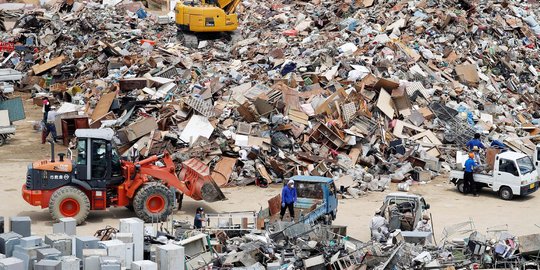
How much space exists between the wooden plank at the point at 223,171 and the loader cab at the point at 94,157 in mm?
3948

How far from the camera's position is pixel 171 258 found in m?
14.3

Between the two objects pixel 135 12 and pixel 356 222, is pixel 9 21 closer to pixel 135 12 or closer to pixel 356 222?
pixel 135 12

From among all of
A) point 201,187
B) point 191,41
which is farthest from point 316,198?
point 191,41

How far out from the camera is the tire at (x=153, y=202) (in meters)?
18.8

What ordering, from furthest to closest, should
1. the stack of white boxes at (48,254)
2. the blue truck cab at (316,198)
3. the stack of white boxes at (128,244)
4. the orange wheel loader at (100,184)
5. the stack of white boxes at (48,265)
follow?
the blue truck cab at (316,198) < the orange wheel loader at (100,184) < the stack of white boxes at (128,244) < the stack of white boxes at (48,254) < the stack of white boxes at (48,265)

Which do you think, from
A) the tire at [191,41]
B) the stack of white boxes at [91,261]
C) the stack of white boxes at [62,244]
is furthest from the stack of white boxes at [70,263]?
the tire at [191,41]

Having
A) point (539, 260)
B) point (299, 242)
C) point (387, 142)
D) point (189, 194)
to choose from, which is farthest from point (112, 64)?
point (539, 260)

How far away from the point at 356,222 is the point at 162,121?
6.41 meters

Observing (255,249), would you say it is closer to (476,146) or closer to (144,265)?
(144,265)

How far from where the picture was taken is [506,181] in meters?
21.8

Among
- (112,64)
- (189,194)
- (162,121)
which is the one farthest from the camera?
(112,64)

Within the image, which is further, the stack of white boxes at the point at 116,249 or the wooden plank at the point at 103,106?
the wooden plank at the point at 103,106

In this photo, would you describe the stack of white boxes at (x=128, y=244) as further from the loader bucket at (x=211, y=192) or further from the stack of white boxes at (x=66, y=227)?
the loader bucket at (x=211, y=192)

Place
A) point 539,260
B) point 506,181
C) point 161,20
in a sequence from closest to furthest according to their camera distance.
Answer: point 539,260 < point 506,181 < point 161,20
